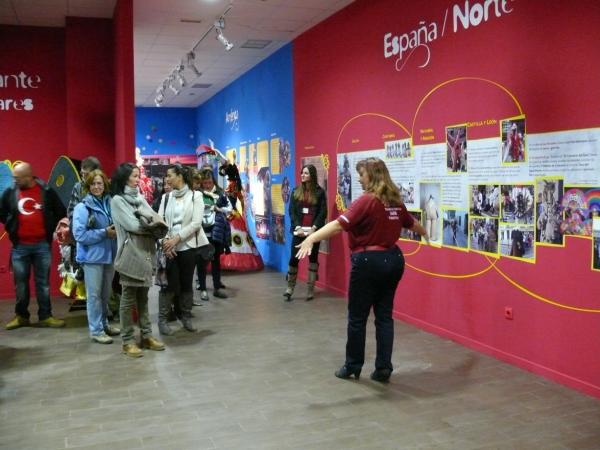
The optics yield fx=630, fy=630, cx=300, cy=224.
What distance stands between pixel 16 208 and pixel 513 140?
13.9 feet

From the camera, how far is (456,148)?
4.95 meters

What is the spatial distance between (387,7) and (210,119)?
27.2ft

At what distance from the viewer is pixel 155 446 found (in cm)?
316

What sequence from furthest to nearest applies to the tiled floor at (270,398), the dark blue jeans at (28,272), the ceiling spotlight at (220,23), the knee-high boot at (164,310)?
1. the ceiling spotlight at (220,23)
2. the dark blue jeans at (28,272)
3. the knee-high boot at (164,310)
4. the tiled floor at (270,398)

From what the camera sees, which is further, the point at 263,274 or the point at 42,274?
the point at 263,274

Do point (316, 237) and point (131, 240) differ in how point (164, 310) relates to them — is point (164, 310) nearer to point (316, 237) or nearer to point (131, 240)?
point (131, 240)

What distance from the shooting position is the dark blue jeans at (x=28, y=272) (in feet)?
18.8

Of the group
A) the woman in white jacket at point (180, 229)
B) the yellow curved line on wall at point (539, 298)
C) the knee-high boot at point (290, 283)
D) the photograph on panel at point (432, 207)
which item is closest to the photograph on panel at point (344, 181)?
the knee-high boot at point (290, 283)

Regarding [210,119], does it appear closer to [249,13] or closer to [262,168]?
[262,168]

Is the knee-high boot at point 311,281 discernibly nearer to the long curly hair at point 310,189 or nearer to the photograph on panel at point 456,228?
the long curly hair at point 310,189

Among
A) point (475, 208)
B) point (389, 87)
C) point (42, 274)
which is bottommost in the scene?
point (42, 274)

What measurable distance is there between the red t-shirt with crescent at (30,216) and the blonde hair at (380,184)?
3.26 m

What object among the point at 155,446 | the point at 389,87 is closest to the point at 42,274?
the point at 155,446

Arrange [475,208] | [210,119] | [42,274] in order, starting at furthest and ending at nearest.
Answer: [210,119]
[42,274]
[475,208]
